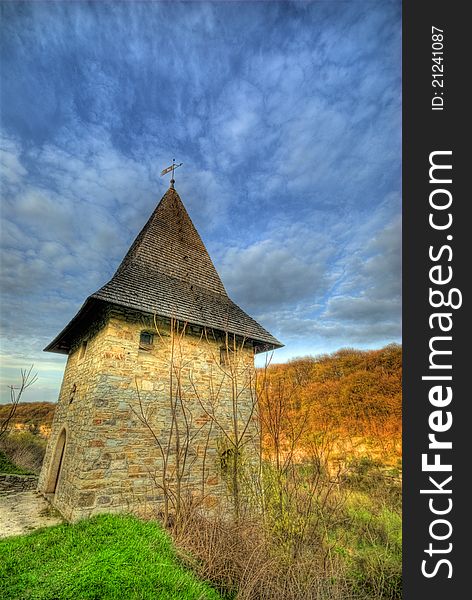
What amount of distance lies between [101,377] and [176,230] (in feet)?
20.5

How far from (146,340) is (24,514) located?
4.61m

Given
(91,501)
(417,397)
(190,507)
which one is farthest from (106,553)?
(417,397)

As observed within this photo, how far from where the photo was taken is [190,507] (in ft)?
16.8

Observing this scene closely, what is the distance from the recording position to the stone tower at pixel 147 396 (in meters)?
5.75

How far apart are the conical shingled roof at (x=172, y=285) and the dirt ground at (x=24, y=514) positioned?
4.34m

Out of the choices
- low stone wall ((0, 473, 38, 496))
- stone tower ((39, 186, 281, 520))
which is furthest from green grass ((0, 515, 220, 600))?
low stone wall ((0, 473, 38, 496))

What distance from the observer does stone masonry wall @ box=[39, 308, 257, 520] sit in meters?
5.72

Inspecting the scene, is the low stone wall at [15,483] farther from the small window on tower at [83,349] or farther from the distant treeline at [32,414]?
the distant treeline at [32,414]

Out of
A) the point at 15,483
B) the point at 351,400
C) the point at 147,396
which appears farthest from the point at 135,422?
the point at 351,400

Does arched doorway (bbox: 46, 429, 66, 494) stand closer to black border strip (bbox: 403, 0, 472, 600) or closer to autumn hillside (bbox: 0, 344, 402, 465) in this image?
autumn hillside (bbox: 0, 344, 402, 465)

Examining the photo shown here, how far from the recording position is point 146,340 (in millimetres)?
7168

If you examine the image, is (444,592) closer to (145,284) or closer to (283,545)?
(283,545)

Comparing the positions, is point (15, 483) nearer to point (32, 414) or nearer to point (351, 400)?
point (32, 414)

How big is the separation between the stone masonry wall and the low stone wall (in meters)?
1.85
